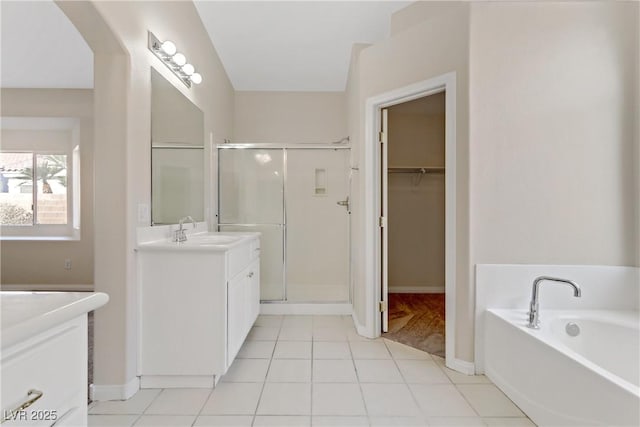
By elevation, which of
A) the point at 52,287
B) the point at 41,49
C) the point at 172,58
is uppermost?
the point at 41,49

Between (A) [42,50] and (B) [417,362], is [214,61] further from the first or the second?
(B) [417,362]

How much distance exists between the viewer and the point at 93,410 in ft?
5.72

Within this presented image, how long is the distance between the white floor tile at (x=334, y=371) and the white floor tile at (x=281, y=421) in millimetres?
392

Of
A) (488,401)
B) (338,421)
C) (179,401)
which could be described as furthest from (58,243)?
(488,401)

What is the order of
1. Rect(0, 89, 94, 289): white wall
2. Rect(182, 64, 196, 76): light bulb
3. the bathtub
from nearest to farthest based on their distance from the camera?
the bathtub → Rect(182, 64, 196, 76): light bulb → Rect(0, 89, 94, 289): white wall

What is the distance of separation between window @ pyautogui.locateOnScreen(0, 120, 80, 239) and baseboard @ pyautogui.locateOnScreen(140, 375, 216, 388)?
3.17 metres

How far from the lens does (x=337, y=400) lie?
6.11 ft

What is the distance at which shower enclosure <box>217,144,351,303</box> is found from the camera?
3775 millimetres

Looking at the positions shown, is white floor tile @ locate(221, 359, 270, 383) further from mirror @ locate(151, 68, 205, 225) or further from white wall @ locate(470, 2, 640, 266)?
white wall @ locate(470, 2, 640, 266)

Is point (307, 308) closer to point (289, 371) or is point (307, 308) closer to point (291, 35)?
point (289, 371)

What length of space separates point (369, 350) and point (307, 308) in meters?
1.09

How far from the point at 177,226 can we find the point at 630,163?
3.20 m

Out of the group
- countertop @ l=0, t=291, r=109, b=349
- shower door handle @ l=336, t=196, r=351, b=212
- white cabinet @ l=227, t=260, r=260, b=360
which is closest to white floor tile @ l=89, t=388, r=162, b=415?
white cabinet @ l=227, t=260, r=260, b=360

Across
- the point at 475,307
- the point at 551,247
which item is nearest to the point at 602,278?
the point at 551,247
